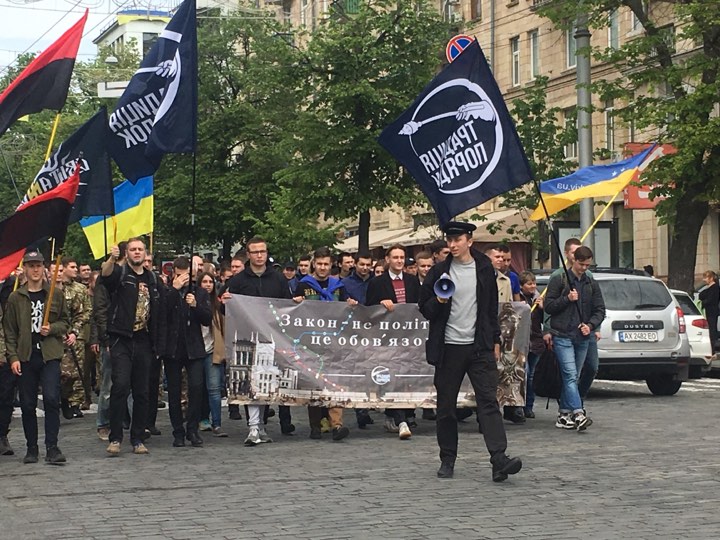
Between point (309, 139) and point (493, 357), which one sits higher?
point (309, 139)

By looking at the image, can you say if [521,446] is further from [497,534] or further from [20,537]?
[20,537]

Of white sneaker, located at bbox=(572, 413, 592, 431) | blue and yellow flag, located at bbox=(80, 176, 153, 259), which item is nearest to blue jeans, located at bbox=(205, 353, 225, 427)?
white sneaker, located at bbox=(572, 413, 592, 431)

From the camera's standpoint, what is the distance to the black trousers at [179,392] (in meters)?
12.7

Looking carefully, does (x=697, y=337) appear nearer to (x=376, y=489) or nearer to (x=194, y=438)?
(x=194, y=438)

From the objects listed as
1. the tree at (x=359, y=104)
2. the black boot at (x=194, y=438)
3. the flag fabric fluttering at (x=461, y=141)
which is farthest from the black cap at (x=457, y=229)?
the tree at (x=359, y=104)

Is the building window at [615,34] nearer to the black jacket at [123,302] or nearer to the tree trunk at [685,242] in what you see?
the tree trunk at [685,242]

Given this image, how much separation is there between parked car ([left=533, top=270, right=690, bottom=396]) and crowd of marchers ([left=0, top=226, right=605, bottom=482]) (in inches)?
98.0

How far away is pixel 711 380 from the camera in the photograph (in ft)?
73.0

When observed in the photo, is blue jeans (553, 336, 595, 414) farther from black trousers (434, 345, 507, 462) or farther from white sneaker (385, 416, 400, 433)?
black trousers (434, 345, 507, 462)

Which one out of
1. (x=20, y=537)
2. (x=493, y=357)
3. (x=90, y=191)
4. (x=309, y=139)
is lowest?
(x=20, y=537)

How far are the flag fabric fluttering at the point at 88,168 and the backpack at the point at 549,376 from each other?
4.79m

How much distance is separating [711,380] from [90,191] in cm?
1194

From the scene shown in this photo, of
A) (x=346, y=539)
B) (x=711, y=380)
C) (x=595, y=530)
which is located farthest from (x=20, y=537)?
(x=711, y=380)

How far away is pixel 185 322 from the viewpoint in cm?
1287
